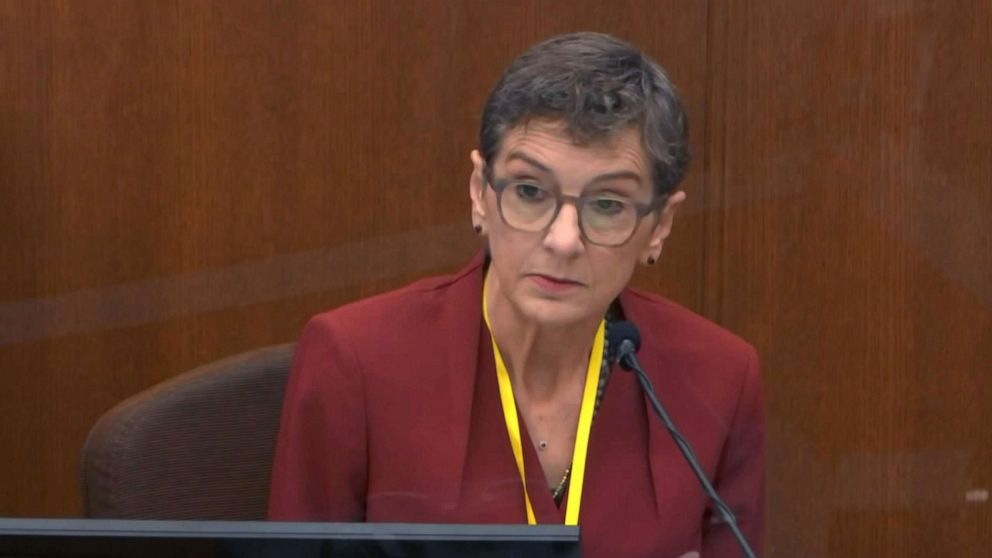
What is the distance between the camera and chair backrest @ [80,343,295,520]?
1.67 meters

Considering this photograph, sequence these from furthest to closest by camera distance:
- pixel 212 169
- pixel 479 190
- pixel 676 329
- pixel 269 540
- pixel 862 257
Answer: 1. pixel 862 257
2. pixel 212 169
3. pixel 676 329
4. pixel 479 190
5. pixel 269 540

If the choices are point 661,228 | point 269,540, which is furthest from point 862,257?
point 269,540

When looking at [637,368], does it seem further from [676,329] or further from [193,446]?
[193,446]

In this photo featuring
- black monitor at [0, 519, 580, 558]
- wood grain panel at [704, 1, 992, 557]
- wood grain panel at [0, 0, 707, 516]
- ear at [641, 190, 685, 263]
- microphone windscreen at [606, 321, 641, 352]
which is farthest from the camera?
wood grain panel at [704, 1, 992, 557]

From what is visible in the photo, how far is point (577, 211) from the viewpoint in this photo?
1.59 meters

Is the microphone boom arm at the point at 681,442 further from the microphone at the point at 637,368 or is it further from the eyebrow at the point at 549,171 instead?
the eyebrow at the point at 549,171

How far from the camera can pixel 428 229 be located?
2.61 m

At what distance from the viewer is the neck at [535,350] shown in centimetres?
175

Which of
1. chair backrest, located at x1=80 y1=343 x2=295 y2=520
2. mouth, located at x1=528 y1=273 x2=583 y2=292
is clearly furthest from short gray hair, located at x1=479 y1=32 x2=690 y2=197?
chair backrest, located at x1=80 y1=343 x2=295 y2=520

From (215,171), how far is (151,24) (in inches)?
10.6

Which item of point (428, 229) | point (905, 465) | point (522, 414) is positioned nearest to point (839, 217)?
point (905, 465)

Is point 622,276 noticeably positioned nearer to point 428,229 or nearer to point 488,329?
point 488,329

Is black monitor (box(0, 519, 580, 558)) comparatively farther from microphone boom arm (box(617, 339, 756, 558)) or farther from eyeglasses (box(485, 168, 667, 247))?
eyeglasses (box(485, 168, 667, 247))

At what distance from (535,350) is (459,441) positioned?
169 millimetres
